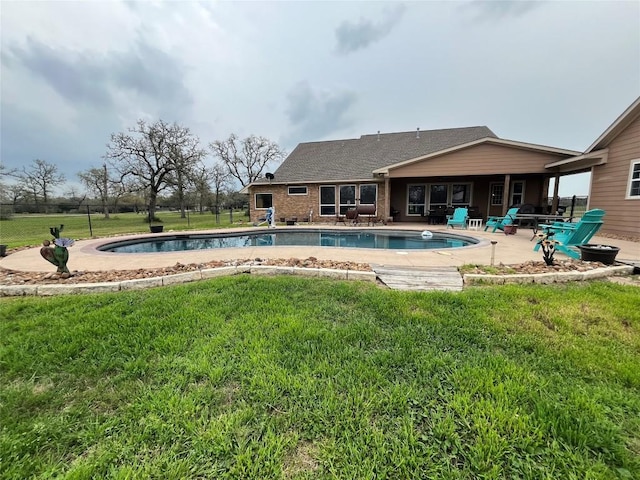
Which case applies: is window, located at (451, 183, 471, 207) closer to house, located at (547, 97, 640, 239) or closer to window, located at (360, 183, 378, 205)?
window, located at (360, 183, 378, 205)

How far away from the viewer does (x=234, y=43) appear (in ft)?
39.5

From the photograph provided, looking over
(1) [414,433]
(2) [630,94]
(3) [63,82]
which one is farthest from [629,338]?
(2) [630,94]

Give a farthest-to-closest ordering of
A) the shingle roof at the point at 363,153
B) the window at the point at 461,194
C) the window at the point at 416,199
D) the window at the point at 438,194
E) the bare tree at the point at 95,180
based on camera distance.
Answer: the bare tree at the point at 95,180
the shingle roof at the point at 363,153
the window at the point at 416,199
the window at the point at 438,194
the window at the point at 461,194

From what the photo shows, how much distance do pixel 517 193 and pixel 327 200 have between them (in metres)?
10.4

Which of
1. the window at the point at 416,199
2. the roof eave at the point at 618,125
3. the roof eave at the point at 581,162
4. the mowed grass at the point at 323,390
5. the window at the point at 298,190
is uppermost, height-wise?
the roof eave at the point at 618,125

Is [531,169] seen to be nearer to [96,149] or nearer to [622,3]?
[622,3]

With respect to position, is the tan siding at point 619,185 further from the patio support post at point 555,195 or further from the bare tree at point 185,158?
the bare tree at point 185,158

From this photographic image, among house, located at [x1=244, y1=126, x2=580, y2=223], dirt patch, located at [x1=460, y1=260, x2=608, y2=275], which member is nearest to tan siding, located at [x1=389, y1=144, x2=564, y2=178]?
house, located at [x1=244, y1=126, x2=580, y2=223]

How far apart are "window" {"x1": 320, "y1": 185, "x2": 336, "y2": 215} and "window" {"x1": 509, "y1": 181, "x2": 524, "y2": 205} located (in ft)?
31.8

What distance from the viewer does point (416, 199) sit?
15797 mm

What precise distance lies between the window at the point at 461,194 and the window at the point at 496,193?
1.20 metres

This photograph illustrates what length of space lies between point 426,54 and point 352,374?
53.1 feet

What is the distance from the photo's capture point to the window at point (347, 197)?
1570 cm

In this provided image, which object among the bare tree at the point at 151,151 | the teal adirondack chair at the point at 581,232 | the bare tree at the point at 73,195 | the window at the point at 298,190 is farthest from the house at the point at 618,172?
the bare tree at the point at 73,195
